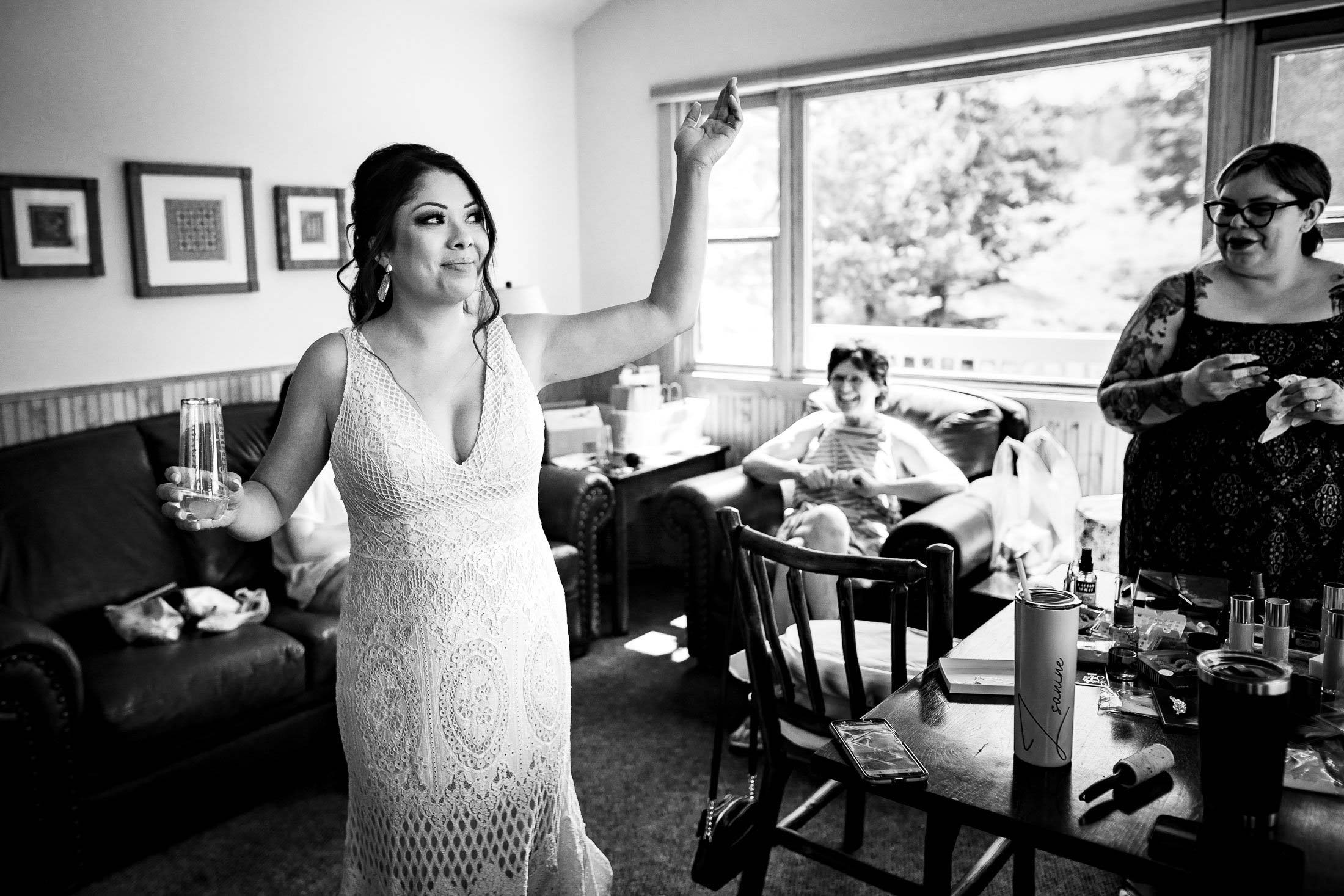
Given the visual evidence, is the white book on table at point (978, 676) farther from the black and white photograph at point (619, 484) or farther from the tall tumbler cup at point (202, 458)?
the tall tumbler cup at point (202, 458)

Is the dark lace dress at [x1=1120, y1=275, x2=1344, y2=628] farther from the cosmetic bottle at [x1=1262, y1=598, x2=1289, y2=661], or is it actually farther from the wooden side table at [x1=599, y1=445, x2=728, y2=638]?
the wooden side table at [x1=599, y1=445, x2=728, y2=638]

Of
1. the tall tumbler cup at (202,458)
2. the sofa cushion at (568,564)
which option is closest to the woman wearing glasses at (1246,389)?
the tall tumbler cup at (202,458)

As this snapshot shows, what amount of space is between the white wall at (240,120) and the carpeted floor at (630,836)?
161 centimetres

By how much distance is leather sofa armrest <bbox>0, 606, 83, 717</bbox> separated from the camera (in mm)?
2309

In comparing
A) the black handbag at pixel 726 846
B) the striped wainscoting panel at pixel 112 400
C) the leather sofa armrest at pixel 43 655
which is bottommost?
the black handbag at pixel 726 846

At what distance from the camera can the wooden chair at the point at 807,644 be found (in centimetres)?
164

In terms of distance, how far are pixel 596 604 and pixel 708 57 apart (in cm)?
248

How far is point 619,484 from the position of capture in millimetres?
4066

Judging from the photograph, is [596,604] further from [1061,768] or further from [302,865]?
[1061,768]

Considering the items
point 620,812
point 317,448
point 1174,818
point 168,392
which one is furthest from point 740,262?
point 1174,818

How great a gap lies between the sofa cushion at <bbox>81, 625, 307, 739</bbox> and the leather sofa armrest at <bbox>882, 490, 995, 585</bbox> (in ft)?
5.90

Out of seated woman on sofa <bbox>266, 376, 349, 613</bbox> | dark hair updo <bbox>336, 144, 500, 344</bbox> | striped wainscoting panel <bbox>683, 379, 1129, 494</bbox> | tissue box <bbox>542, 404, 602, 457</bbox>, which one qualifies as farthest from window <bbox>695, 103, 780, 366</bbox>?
dark hair updo <bbox>336, 144, 500, 344</bbox>

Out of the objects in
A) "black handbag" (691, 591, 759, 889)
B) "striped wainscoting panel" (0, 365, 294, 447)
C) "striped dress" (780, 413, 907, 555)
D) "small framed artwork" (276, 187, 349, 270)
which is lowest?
"black handbag" (691, 591, 759, 889)

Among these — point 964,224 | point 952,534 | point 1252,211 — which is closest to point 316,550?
point 952,534
